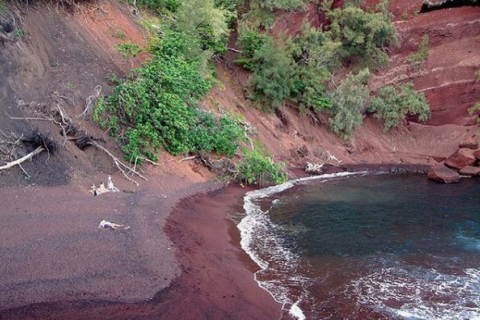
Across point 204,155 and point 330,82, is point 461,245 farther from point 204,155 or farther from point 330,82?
point 330,82

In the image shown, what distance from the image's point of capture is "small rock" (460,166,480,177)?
89.2ft

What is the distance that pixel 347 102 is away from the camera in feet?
98.6

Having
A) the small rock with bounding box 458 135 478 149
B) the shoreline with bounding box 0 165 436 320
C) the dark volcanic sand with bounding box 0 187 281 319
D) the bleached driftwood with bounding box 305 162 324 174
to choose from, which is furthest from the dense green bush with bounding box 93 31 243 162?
the small rock with bounding box 458 135 478 149

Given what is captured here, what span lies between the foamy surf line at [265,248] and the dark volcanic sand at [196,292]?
0.80 feet

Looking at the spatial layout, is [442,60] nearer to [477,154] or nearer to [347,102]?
[477,154]

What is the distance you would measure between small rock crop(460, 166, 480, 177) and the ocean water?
5.90 m

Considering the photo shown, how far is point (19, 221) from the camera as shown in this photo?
35.3 ft

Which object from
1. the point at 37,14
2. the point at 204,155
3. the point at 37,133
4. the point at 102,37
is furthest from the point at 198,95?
the point at 37,133

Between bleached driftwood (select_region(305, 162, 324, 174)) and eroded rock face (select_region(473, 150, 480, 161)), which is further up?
eroded rock face (select_region(473, 150, 480, 161))

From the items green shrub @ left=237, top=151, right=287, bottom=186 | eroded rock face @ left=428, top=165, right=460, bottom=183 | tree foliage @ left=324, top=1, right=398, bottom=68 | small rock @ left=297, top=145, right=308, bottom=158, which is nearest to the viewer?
green shrub @ left=237, top=151, right=287, bottom=186

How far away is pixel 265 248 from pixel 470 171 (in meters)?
19.0

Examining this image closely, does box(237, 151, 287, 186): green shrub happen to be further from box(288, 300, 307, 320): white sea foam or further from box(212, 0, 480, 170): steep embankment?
box(288, 300, 307, 320): white sea foam

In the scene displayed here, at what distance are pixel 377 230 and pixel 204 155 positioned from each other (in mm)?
7578

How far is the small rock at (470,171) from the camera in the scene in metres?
27.2
